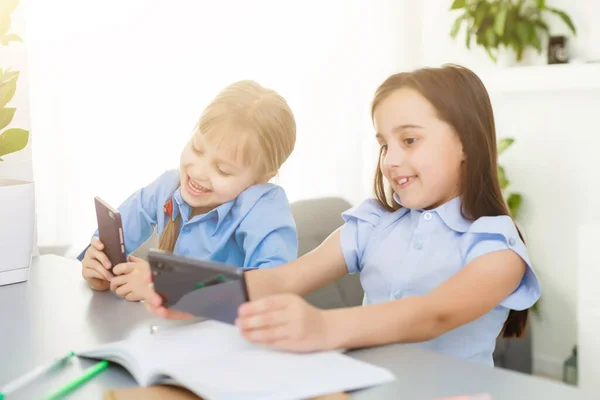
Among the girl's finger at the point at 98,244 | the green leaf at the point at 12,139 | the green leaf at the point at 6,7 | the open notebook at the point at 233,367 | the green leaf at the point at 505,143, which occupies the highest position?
the green leaf at the point at 6,7

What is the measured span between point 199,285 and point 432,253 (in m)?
0.50

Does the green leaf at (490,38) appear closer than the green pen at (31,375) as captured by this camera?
No

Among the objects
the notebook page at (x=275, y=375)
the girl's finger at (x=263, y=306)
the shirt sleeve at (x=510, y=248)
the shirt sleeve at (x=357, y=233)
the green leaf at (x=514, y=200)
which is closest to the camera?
the notebook page at (x=275, y=375)

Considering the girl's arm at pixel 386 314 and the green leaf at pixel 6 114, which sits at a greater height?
the green leaf at pixel 6 114

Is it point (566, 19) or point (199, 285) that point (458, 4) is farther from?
point (199, 285)

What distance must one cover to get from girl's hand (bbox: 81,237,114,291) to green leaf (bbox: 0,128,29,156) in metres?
0.24

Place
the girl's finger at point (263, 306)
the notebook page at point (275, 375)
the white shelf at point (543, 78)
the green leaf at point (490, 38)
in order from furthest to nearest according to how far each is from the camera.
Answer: the green leaf at point (490, 38)
the white shelf at point (543, 78)
the girl's finger at point (263, 306)
the notebook page at point (275, 375)

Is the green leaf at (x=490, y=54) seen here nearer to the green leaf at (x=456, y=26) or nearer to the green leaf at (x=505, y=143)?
the green leaf at (x=456, y=26)

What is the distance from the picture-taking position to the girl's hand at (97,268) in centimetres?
122

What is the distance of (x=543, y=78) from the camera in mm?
2811

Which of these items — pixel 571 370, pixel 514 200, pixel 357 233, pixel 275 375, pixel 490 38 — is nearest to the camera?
pixel 275 375

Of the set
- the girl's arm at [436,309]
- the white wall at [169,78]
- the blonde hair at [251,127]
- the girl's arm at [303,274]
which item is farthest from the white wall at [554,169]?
the girl's arm at [436,309]

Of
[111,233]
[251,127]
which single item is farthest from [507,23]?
[111,233]

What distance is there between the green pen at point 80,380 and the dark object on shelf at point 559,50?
253 centimetres
